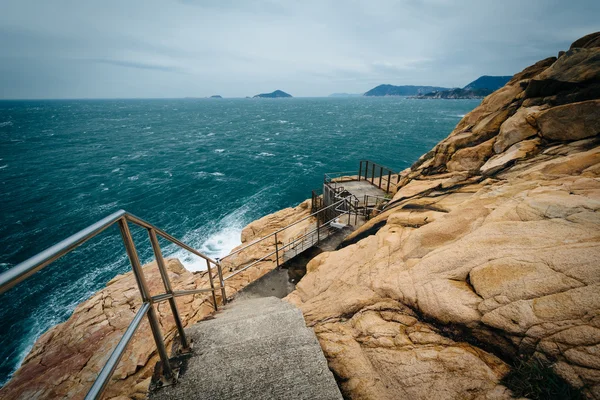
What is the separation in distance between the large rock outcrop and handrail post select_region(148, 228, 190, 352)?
6.14ft

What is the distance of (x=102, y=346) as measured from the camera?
7895 mm

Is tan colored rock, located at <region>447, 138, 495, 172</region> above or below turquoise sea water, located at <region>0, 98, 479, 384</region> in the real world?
above

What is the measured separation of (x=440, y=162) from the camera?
12.7m


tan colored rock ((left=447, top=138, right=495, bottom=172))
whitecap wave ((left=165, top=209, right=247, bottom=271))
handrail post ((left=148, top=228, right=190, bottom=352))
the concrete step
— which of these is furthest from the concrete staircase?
whitecap wave ((left=165, top=209, right=247, bottom=271))

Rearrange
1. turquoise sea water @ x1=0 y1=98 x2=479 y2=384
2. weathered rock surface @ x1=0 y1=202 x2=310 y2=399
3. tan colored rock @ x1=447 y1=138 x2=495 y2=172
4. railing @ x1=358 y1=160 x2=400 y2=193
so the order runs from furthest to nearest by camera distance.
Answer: turquoise sea water @ x1=0 y1=98 x2=479 y2=384, railing @ x1=358 y1=160 x2=400 y2=193, tan colored rock @ x1=447 y1=138 x2=495 y2=172, weathered rock surface @ x1=0 y1=202 x2=310 y2=399

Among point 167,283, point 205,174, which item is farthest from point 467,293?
point 205,174

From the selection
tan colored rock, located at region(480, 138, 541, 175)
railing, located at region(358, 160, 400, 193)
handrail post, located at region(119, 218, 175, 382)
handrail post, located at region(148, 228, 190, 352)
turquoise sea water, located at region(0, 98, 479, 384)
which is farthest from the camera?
turquoise sea water, located at region(0, 98, 479, 384)

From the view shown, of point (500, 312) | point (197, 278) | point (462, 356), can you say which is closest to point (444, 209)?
point (500, 312)

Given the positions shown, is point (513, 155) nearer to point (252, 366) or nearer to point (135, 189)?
point (252, 366)

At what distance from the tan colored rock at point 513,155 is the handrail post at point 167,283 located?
978cm

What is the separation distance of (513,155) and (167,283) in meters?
10.6

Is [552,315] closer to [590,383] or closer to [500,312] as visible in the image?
[500,312]

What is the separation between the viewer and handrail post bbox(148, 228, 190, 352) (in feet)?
8.49

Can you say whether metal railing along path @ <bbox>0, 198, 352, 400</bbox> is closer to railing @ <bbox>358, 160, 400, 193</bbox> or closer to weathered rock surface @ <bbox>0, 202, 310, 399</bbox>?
weathered rock surface @ <bbox>0, 202, 310, 399</bbox>
